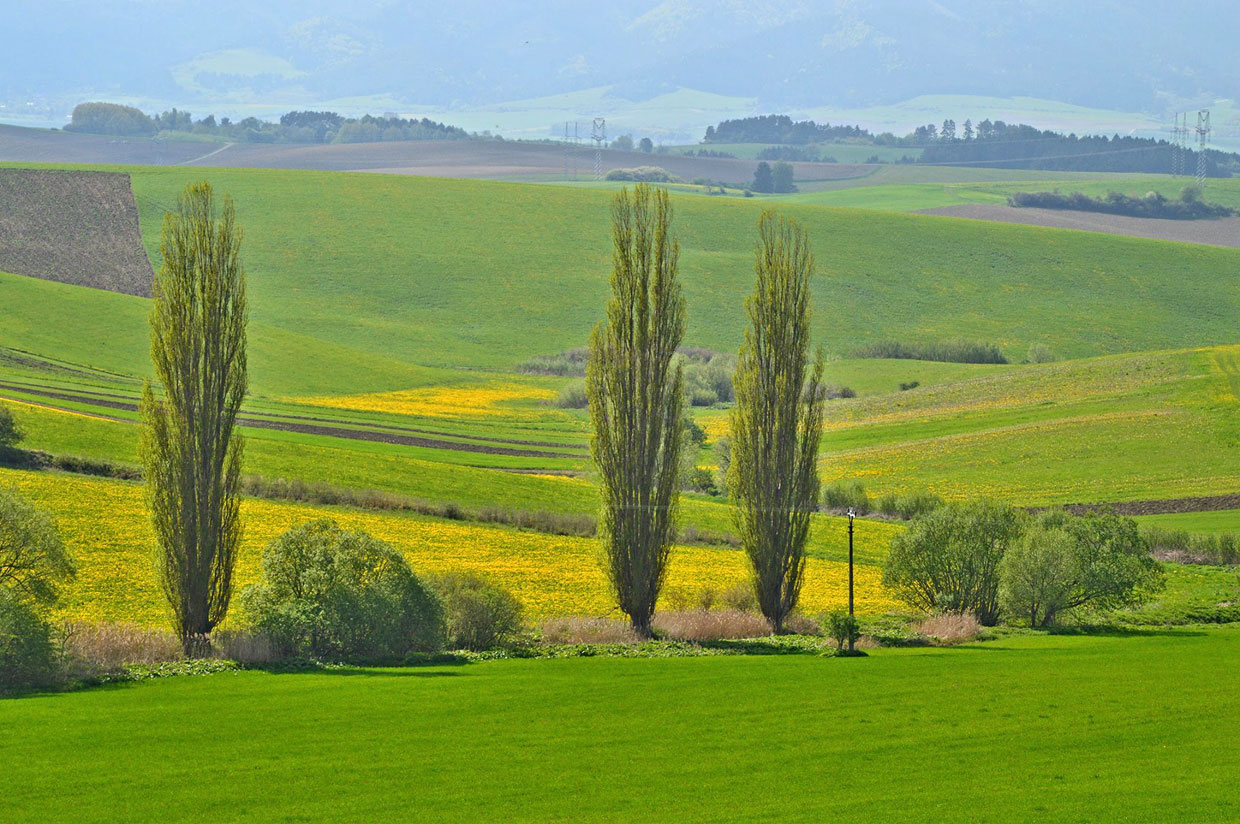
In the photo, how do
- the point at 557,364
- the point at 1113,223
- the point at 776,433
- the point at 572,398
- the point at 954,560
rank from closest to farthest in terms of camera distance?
the point at 776,433 < the point at 954,560 < the point at 572,398 < the point at 557,364 < the point at 1113,223

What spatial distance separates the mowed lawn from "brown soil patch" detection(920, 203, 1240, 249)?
491ft

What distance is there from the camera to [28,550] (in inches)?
1277

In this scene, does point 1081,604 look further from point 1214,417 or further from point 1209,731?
point 1214,417

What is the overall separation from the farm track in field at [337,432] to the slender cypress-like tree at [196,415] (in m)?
37.7

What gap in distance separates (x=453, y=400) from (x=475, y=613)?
64966 mm

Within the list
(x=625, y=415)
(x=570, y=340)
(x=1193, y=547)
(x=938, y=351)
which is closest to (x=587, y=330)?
(x=570, y=340)

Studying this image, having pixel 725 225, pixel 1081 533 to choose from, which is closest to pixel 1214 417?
pixel 1081 533

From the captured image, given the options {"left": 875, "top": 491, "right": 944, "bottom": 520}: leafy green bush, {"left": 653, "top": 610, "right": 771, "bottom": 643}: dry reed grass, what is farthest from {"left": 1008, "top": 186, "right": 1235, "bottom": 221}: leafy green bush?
{"left": 653, "top": 610, "right": 771, "bottom": 643}: dry reed grass

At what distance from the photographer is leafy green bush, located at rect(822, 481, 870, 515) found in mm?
70688

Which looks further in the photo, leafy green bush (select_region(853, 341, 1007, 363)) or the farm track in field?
leafy green bush (select_region(853, 341, 1007, 363))

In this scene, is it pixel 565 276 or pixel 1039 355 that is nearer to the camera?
pixel 1039 355

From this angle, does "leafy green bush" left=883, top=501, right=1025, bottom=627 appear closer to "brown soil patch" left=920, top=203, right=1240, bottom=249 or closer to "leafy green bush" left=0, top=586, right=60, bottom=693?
"leafy green bush" left=0, top=586, right=60, bottom=693

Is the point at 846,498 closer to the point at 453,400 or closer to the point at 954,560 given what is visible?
the point at 954,560

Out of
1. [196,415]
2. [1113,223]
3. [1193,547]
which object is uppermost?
[1113,223]
